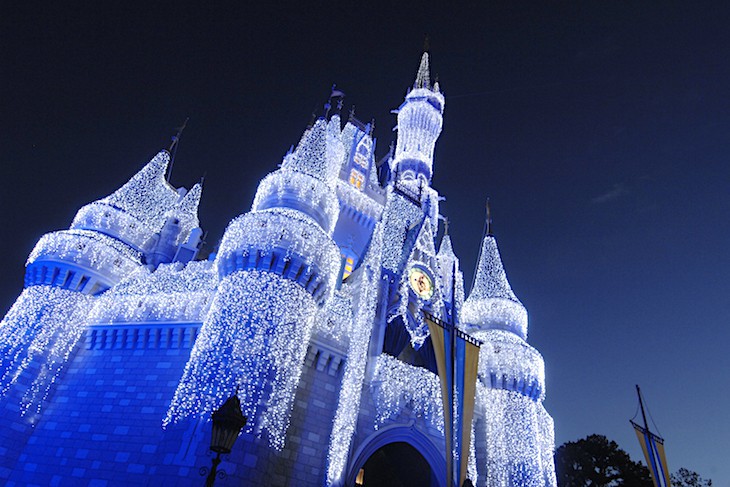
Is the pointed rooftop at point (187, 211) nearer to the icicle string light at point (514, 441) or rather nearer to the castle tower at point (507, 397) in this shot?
the castle tower at point (507, 397)

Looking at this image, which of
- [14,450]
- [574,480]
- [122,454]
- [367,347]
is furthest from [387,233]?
[574,480]

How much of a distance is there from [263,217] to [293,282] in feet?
9.14

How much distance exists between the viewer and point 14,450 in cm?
1619

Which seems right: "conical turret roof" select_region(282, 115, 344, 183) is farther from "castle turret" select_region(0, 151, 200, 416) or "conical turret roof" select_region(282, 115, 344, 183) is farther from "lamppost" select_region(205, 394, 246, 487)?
"lamppost" select_region(205, 394, 246, 487)

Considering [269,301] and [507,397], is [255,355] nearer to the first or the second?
[269,301]

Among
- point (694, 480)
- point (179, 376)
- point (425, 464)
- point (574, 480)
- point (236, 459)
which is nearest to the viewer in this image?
point (236, 459)

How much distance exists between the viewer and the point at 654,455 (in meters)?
20.8

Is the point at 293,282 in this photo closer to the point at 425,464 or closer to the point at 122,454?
the point at 122,454

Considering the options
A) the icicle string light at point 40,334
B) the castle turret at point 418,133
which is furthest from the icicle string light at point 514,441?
the icicle string light at point 40,334

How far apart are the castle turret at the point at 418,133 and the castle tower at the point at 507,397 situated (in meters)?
9.88

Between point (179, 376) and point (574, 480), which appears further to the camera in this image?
point (574, 480)

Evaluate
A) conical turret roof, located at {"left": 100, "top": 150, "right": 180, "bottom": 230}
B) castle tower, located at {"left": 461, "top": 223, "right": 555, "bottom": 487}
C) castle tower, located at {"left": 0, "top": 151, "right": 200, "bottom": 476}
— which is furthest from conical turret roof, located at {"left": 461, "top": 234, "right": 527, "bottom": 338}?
castle tower, located at {"left": 0, "top": 151, "right": 200, "bottom": 476}

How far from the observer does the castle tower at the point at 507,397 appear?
69.6ft

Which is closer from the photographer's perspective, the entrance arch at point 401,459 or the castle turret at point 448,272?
the entrance arch at point 401,459
